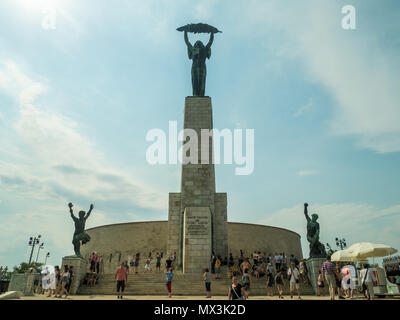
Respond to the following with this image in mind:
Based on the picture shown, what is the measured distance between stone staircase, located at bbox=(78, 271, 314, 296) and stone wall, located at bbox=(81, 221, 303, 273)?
32.9 feet

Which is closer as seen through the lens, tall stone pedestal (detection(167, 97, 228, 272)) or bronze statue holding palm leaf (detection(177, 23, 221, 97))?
tall stone pedestal (detection(167, 97, 228, 272))

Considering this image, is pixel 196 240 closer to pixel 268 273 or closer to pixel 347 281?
pixel 268 273

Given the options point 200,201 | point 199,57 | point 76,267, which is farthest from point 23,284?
point 199,57

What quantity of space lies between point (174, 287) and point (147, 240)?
13.0m

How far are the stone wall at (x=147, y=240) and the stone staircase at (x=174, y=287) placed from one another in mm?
10021

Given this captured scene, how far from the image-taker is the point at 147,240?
25.9 metres

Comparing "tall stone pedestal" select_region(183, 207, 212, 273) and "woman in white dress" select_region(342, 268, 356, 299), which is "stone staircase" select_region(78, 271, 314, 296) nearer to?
"tall stone pedestal" select_region(183, 207, 212, 273)

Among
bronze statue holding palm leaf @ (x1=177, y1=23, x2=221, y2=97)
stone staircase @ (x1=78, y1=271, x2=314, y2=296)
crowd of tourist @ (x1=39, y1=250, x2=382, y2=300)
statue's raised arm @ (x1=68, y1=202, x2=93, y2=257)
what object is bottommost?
stone staircase @ (x1=78, y1=271, x2=314, y2=296)

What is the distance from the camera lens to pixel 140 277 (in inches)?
568

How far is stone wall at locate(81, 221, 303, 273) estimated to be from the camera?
25.6 m

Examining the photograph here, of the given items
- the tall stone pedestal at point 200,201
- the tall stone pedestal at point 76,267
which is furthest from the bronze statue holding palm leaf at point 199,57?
the tall stone pedestal at point 76,267

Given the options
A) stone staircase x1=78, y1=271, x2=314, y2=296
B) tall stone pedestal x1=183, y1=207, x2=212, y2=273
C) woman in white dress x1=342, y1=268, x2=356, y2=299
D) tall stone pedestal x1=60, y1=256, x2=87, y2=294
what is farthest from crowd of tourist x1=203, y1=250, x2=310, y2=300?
tall stone pedestal x1=60, y1=256, x2=87, y2=294
